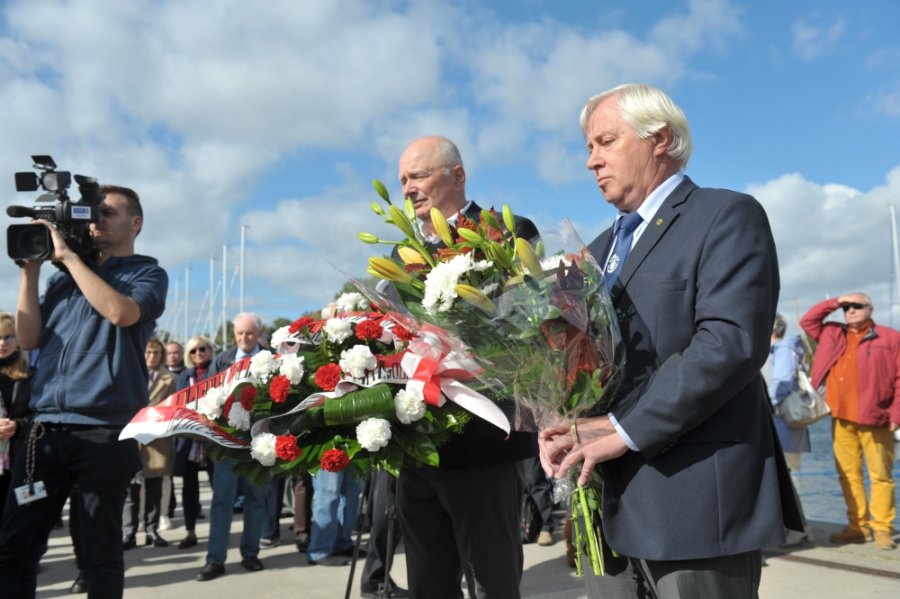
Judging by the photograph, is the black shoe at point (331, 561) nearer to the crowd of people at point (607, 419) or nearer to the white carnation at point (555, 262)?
the crowd of people at point (607, 419)

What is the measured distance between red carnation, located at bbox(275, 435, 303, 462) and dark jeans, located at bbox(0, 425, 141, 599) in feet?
4.84

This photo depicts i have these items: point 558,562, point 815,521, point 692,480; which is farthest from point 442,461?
point 815,521

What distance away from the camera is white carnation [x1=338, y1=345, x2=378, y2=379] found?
96.5 inches

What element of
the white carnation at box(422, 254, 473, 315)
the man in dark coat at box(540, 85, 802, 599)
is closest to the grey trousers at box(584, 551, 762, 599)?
the man in dark coat at box(540, 85, 802, 599)

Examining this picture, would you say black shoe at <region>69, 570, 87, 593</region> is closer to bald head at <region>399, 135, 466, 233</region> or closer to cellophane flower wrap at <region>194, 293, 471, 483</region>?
cellophane flower wrap at <region>194, 293, 471, 483</region>

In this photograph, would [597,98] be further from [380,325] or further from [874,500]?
[874,500]

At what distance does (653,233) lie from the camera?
218cm

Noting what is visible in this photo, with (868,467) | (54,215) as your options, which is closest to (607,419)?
(54,215)

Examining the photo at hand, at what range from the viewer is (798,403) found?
23.6 ft

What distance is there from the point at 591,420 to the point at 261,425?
1073 millimetres

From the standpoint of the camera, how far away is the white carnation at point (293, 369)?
250cm

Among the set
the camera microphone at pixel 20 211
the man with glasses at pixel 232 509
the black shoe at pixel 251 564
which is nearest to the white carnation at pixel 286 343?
the camera microphone at pixel 20 211

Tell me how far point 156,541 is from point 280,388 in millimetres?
6161

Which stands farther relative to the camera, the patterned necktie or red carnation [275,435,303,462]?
red carnation [275,435,303,462]
